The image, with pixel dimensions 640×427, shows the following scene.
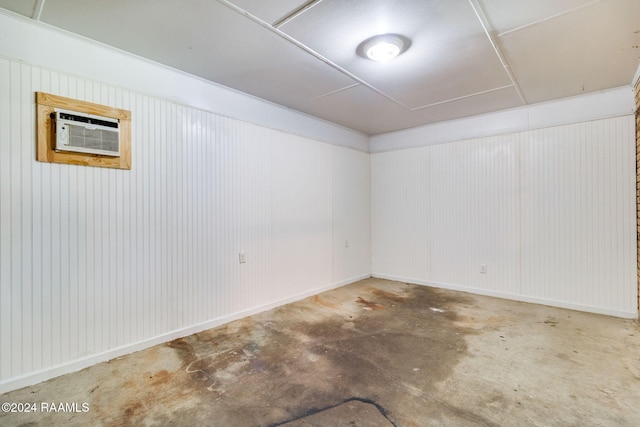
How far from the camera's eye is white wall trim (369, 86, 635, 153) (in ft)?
11.5

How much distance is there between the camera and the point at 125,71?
8.77ft

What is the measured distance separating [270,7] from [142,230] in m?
2.21

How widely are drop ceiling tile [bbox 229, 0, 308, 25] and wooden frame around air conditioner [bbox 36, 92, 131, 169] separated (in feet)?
4.89

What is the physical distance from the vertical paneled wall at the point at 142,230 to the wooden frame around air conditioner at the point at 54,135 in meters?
0.05

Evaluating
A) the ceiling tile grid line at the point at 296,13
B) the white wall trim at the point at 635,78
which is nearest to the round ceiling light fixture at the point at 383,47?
the ceiling tile grid line at the point at 296,13

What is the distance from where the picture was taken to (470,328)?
321 cm

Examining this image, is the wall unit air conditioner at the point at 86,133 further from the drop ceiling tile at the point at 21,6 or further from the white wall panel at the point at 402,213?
the white wall panel at the point at 402,213

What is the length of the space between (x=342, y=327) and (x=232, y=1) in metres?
3.11

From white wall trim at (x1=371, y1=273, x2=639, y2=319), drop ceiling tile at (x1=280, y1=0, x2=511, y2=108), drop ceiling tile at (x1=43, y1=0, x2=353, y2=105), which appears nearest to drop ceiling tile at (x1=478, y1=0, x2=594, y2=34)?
drop ceiling tile at (x1=280, y1=0, x2=511, y2=108)

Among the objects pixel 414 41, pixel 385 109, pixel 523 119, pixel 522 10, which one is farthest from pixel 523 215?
pixel 414 41

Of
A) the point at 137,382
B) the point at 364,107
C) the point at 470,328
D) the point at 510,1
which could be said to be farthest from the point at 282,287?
the point at 510,1

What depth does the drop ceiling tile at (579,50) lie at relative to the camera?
7.10ft

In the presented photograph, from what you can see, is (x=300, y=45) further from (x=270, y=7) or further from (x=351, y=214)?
(x=351, y=214)

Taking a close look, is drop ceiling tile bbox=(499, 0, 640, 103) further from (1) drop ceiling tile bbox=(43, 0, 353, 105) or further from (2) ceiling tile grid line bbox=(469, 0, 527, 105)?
(1) drop ceiling tile bbox=(43, 0, 353, 105)
